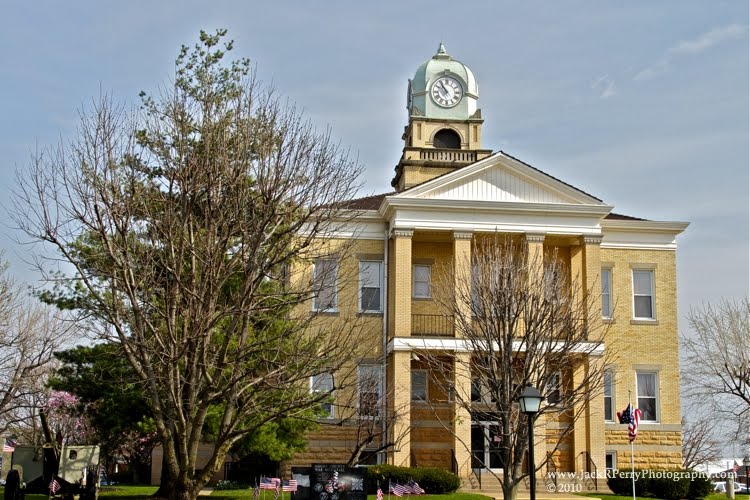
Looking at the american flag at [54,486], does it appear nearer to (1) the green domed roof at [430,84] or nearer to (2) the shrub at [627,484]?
(2) the shrub at [627,484]

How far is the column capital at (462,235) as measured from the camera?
34938mm

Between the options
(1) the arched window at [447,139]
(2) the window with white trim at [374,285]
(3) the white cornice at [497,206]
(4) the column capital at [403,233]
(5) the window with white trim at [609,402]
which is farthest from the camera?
(1) the arched window at [447,139]

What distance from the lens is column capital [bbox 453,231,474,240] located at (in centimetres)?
3494

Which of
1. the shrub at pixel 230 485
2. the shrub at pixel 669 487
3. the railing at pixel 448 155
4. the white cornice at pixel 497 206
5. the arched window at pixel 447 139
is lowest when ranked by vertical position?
the shrub at pixel 230 485

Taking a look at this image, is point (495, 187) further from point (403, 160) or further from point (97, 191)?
point (97, 191)

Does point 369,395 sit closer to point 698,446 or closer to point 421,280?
point 421,280

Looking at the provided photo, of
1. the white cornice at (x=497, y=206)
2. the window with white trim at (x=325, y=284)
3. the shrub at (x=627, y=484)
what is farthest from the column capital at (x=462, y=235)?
the window with white trim at (x=325, y=284)

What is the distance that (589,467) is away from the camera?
3431 cm

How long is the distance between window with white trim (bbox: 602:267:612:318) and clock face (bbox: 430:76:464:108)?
12.2 m

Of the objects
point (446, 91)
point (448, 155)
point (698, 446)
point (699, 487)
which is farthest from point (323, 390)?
point (698, 446)

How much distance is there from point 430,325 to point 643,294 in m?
8.71

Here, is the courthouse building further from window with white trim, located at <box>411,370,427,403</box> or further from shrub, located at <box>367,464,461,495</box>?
shrub, located at <box>367,464,461,495</box>

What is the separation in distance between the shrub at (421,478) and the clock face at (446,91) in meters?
20.3

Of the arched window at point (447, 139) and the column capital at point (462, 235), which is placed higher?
the arched window at point (447, 139)
